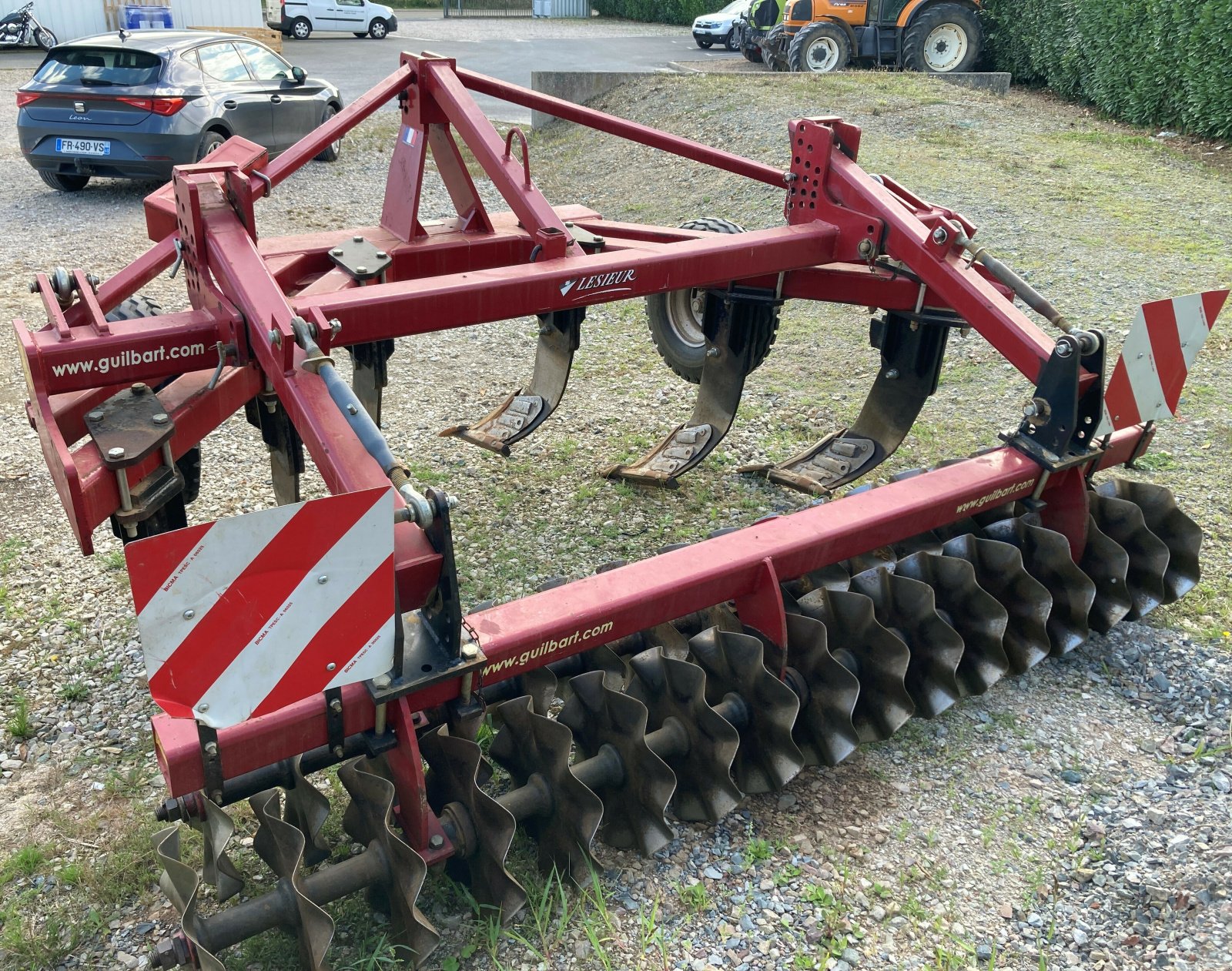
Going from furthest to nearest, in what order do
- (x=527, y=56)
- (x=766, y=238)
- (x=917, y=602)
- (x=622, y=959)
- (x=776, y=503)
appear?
(x=527, y=56) → (x=776, y=503) → (x=766, y=238) → (x=917, y=602) → (x=622, y=959)

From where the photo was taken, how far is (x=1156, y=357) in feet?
10.9

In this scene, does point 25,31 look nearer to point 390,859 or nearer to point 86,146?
point 86,146

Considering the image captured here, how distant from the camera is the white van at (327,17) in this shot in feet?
76.6

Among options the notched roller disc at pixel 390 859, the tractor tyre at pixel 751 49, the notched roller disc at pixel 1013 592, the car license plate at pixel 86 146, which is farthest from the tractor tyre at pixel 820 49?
the notched roller disc at pixel 390 859

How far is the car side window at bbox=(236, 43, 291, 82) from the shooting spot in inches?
408

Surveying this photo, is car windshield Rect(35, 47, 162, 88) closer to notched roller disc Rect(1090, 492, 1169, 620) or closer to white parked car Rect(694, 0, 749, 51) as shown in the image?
notched roller disc Rect(1090, 492, 1169, 620)

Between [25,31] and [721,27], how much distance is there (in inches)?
511

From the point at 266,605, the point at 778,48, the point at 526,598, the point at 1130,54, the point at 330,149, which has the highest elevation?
the point at 1130,54

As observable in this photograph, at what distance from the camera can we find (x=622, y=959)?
2.32 meters

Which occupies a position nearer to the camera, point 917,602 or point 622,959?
point 622,959

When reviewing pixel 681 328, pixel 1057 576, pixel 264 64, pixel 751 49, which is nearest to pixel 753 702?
pixel 1057 576

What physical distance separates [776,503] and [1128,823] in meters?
2.01

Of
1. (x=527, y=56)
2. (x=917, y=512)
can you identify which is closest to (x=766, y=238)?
(x=917, y=512)

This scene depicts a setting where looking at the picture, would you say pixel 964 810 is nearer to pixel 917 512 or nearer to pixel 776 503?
pixel 917 512
